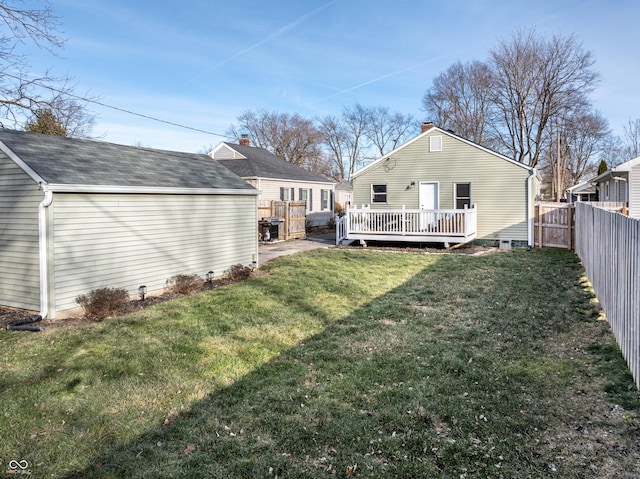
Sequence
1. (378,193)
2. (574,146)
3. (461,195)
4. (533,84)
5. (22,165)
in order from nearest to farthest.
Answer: (22,165) → (461,195) → (378,193) → (533,84) → (574,146)

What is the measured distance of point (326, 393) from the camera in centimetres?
439

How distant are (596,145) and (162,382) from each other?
53.1m

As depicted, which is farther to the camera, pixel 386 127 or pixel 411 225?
pixel 386 127

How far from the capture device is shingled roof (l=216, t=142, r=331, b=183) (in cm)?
2125

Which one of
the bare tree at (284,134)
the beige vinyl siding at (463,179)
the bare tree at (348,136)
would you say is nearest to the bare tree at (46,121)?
the beige vinyl siding at (463,179)

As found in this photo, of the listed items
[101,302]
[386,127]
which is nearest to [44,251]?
[101,302]

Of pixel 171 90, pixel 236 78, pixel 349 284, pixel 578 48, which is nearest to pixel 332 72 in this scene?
pixel 236 78

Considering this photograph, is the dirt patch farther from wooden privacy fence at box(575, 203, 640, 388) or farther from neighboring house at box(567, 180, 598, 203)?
neighboring house at box(567, 180, 598, 203)

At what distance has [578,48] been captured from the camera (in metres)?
33.0

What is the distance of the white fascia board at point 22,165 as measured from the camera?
6827 mm

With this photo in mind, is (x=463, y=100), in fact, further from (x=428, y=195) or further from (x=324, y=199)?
(x=428, y=195)

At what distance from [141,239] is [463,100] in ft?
133

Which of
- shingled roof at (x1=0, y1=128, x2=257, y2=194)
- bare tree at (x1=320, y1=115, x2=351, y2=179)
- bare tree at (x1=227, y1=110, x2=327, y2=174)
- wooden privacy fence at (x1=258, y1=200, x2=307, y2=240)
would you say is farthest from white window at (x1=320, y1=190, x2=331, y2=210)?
bare tree at (x1=320, y1=115, x2=351, y2=179)

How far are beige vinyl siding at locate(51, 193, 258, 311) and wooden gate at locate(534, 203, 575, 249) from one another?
35.0 ft
